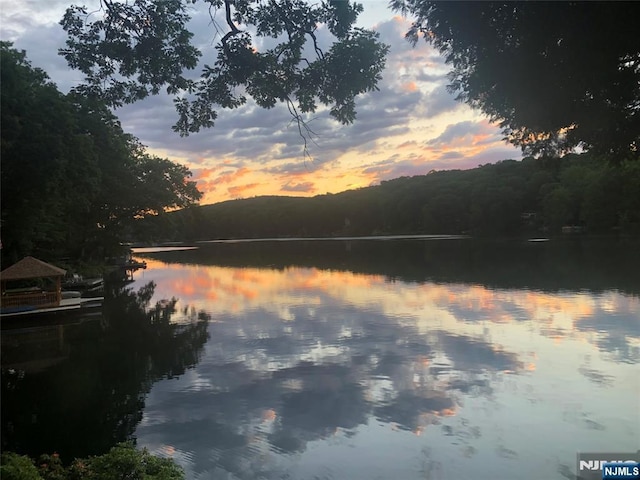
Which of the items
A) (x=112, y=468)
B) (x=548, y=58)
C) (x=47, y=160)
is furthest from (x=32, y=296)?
(x=548, y=58)

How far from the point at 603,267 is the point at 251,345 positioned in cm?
2441

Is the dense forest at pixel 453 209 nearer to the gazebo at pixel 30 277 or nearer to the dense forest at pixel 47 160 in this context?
the dense forest at pixel 47 160

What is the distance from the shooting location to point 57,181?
17.8 meters

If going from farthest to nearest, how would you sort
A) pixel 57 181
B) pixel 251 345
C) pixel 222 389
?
pixel 57 181, pixel 251 345, pixel 222 389

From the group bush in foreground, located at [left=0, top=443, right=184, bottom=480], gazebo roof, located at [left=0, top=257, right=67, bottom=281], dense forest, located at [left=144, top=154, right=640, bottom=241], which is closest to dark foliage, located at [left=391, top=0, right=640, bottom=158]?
bush in foreground, located at [left=0, top=443, right=184, bottom=480]

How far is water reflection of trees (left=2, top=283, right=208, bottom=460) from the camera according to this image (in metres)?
8.46

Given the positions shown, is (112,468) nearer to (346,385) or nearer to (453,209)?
(346,385)

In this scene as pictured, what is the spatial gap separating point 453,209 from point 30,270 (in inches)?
3519

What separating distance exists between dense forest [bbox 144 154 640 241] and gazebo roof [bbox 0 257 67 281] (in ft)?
72.1

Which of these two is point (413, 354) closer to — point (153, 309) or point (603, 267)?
point (153, 309)

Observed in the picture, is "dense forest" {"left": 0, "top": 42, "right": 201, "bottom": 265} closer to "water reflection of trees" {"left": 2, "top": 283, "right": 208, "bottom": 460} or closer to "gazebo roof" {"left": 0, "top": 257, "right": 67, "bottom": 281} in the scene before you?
"gazebo roof" {"left": 0, "top": 257, "right": 67, "bottom": 281}

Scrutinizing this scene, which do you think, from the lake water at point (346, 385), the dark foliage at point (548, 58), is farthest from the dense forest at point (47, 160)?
the lake water at point (346, 385)

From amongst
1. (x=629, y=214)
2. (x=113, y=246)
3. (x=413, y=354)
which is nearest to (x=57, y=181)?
(x=413, y=354)

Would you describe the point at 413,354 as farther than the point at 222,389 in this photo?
Yes
